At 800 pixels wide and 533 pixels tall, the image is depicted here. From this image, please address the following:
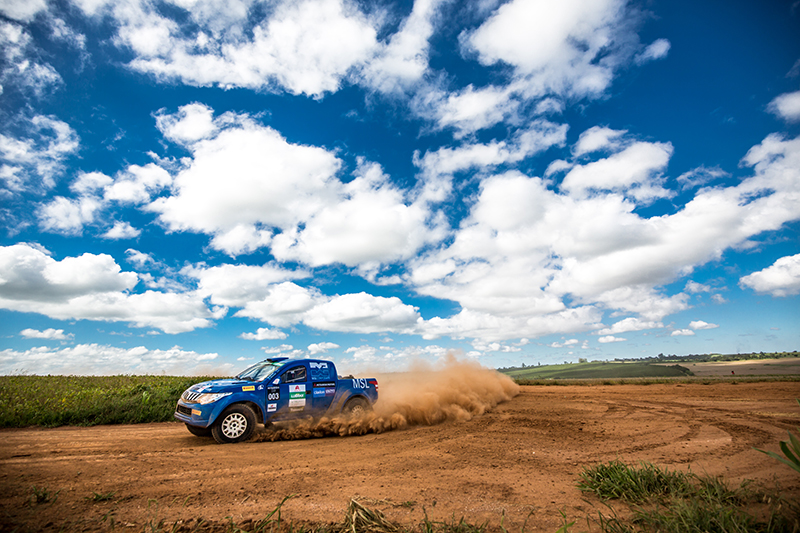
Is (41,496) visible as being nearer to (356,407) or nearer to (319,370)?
(319,370)

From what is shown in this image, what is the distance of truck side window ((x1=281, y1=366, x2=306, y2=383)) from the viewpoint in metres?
10.7

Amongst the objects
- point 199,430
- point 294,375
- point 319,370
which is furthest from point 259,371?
point 199,430

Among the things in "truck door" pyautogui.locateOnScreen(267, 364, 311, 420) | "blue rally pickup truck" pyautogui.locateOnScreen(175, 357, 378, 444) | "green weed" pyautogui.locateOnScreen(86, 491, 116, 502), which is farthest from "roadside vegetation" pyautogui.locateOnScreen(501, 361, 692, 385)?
"green weed" pyautogui.locateOnScreen(86, 491, 116, 502)

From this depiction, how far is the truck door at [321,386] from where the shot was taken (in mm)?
11195

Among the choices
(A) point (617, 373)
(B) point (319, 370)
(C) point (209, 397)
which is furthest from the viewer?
(A) point (617, 373)

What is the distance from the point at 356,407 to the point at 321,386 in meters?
1.51

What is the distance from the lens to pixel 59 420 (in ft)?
40.5

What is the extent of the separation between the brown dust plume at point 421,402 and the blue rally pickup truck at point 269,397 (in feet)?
1.40

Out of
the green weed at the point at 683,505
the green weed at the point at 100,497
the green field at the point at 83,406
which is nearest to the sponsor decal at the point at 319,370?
the green weed at the point at 100,497

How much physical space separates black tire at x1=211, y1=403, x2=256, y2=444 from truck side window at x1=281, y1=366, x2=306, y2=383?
130cm

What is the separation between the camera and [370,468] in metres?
6.79

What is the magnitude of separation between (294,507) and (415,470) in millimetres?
2683

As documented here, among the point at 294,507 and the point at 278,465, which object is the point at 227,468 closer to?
the point at 278,465

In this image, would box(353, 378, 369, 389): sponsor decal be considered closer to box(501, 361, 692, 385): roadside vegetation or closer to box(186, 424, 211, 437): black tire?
box(186, 424, 211, 437): black tire
